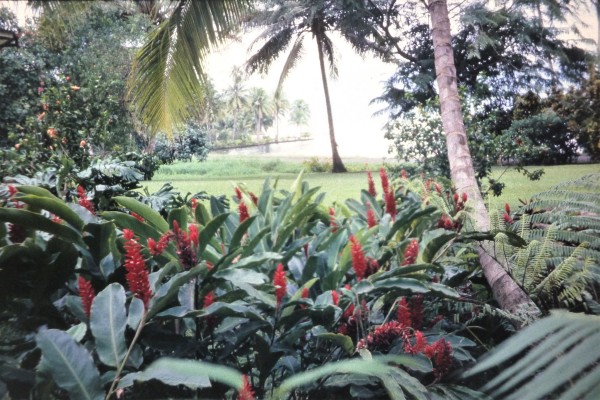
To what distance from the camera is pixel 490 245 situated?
1230mm

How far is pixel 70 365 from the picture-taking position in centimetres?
44

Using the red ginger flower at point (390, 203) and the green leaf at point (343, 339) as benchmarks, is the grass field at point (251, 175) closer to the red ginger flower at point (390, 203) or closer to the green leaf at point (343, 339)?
the red ginger flower at point (390, 203)

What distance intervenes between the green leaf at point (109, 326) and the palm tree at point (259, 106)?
4.07 metres

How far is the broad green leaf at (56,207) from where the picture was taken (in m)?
0.65

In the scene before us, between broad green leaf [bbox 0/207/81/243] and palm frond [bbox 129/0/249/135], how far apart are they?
1386 mm

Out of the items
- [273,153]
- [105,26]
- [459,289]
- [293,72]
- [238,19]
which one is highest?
[105,26]

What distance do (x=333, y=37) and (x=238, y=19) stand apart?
94.8 inches

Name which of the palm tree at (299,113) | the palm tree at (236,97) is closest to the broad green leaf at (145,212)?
the palm tree at (299,113)

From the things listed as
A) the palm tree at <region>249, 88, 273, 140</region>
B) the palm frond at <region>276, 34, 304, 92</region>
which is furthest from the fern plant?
the palm frond at <region>276, 34, 304, 92</region>

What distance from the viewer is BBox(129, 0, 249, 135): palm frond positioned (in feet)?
6.08

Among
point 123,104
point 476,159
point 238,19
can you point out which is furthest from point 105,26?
point 476,159

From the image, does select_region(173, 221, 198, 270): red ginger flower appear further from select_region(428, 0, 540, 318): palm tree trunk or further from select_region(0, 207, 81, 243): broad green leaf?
select_region(428, 0, 540, 318): palm tree trunk

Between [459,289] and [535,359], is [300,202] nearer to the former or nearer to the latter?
[459,289]

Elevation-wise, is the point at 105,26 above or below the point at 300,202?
above
